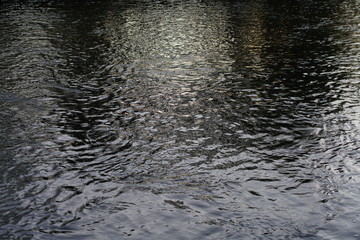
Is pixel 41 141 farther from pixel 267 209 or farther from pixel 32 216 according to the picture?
pixel 267 209

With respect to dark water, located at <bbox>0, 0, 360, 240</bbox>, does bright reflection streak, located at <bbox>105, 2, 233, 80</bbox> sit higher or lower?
higher

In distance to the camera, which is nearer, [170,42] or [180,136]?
[180,136]

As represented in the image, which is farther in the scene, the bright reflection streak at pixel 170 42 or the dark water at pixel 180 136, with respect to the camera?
the bright reflection streak at pixel 170 42

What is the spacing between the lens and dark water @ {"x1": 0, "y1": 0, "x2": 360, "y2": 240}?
8438 millimetres

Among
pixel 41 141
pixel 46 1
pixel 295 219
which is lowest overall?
pixel 295 219

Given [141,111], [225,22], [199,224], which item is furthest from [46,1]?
[199,224]

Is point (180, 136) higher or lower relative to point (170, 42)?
lower

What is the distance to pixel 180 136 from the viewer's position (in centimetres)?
1200

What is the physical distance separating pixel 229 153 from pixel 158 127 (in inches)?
99.7

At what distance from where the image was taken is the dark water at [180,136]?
844 centimetres

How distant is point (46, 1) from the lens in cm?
3950

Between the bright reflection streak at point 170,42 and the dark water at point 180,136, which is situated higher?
the bright reflection streak at point 170,42

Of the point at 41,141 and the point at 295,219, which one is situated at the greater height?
the point at 41,141

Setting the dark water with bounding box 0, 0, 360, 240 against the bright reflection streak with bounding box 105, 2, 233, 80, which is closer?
the dark water with bounding box 0, 0, 360, 240
